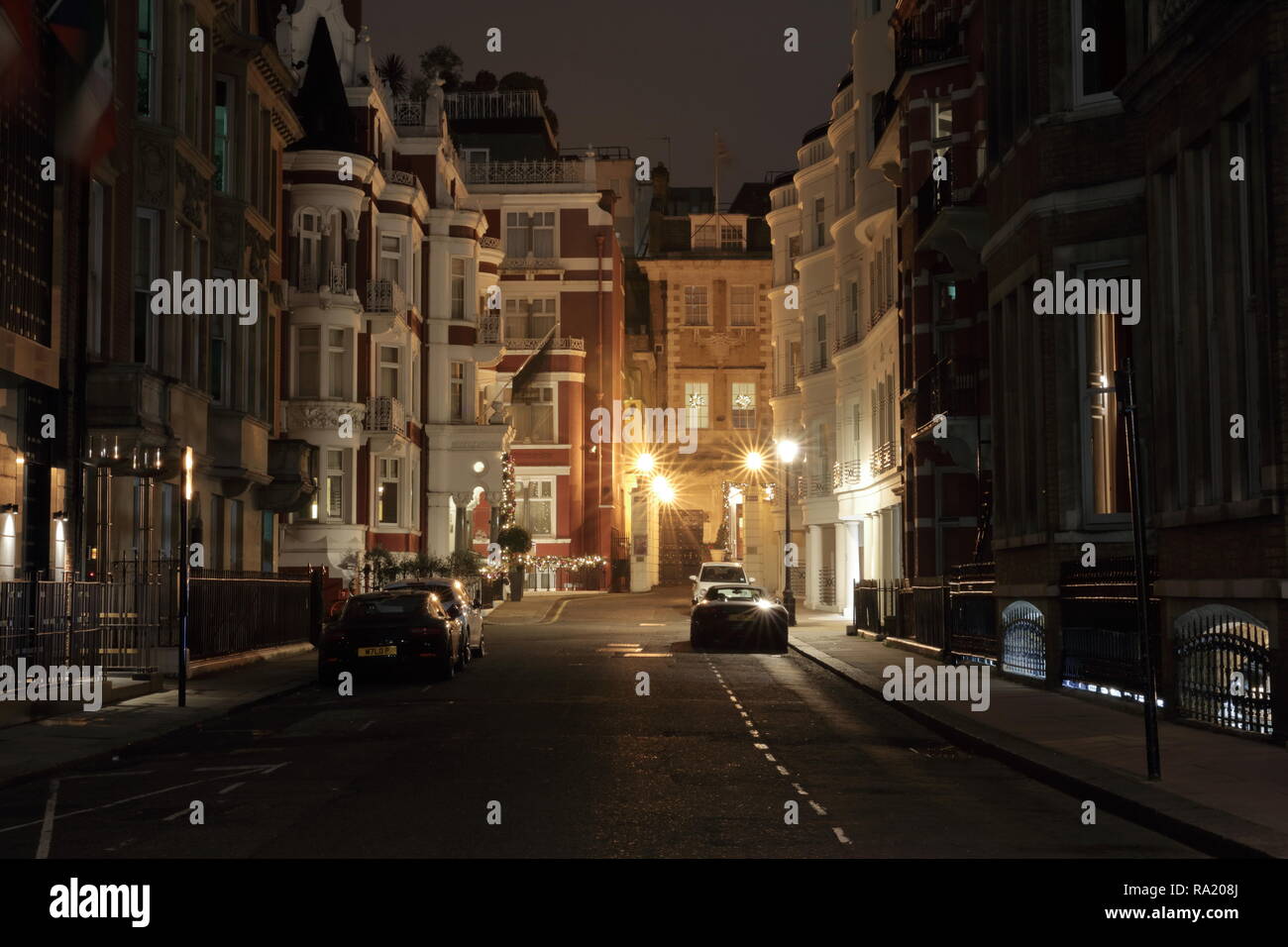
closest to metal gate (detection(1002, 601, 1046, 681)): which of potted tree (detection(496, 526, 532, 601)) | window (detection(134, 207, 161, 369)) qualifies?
window (detection(134, 207, 161, 369))

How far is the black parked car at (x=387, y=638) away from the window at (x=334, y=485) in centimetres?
2096

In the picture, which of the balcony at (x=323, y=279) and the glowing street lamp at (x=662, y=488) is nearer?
the balcony at (x=323, y=279)

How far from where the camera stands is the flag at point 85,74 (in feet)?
80.5

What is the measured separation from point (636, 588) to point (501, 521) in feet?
48.5

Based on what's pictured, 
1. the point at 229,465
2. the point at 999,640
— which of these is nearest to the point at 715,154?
the point at 229,465

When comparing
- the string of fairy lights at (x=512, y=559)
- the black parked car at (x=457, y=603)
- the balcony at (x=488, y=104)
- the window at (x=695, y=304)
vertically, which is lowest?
the black parked car at (x=457, y=603)

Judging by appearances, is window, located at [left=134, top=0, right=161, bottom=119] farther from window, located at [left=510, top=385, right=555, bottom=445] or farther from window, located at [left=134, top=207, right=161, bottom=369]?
window, located at [left=510, top=385, right=555, bottom=445]

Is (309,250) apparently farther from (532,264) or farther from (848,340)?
(532,264)

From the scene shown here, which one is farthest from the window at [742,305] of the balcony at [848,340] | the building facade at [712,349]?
the balcony at [848,340]

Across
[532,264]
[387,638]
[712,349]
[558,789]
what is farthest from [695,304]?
[558,789]

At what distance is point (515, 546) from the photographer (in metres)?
60.6

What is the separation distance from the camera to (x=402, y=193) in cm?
5278

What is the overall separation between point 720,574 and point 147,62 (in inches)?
1028

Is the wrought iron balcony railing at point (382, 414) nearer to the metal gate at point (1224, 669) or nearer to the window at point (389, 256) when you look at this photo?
the window at point (389, 256)
